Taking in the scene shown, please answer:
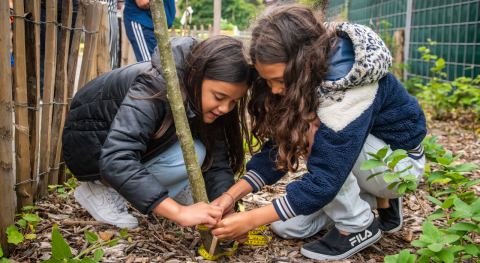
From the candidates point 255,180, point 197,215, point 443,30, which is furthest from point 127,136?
point 443,30

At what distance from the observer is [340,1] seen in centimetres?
1080

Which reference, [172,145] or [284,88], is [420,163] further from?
[172,145]

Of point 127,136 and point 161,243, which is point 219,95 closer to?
point 127,136

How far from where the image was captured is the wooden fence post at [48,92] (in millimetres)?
1930

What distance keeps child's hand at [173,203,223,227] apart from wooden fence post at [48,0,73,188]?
3.60 feet

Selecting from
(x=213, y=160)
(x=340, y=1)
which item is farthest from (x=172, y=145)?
(x=340, y=1)

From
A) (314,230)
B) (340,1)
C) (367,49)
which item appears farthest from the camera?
(340,1)

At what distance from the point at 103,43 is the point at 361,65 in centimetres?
174

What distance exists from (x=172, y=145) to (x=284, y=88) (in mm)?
662

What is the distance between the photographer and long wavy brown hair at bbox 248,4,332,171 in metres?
1.48

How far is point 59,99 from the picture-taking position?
2121mm

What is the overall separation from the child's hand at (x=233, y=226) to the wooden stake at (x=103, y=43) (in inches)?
60.0

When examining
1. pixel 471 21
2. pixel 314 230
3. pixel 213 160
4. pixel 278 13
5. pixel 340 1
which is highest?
pixel 340 1

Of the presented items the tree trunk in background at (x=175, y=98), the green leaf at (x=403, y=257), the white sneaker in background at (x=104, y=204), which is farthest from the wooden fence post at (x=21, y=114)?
the green leaf at (x=403, y=257)
